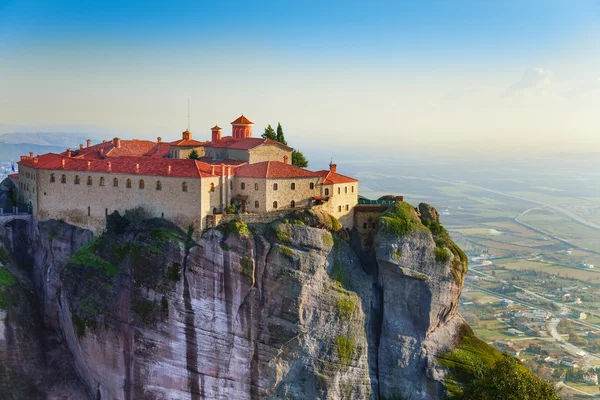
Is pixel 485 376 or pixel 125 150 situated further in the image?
pixel 125 150

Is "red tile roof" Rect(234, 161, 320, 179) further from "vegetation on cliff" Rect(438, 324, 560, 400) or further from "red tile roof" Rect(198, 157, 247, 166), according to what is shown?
Answer: "vegetation on cliff" Rect(438, 324, 560, 400)

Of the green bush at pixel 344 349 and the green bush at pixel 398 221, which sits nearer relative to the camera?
the green bush at pixel 344 349

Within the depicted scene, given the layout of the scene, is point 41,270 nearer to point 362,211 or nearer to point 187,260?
point 187,260

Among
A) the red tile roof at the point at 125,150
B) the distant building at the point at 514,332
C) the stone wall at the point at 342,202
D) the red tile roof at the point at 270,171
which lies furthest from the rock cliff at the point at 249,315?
the distant building at the point at 514,332

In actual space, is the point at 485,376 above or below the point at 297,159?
below

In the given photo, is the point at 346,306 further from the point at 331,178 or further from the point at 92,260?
the point at 92,260

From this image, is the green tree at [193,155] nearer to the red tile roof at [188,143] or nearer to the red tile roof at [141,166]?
the red tile roof at [188,143]

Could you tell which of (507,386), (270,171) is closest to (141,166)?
(270,171)
